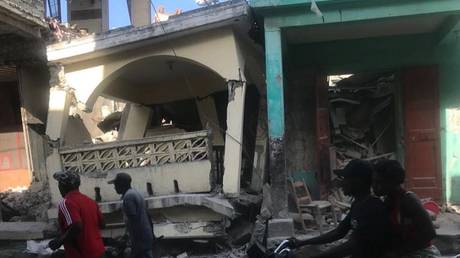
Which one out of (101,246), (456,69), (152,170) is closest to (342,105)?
(456,69)

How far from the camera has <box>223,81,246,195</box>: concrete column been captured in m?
8.77

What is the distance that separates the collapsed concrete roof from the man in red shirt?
4.70 meters

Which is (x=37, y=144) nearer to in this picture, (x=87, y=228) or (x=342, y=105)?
(x=342, y=105)

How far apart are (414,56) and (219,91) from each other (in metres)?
4.25

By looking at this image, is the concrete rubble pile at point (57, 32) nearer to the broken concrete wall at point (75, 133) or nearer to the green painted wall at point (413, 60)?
the broken concrete wall at point (75, 133)

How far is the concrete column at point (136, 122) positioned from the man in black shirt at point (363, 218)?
32.9 ft

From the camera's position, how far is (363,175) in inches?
133

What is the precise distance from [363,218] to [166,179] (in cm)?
608

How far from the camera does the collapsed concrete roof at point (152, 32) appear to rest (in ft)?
28.2

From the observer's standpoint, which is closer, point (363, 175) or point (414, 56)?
point (363, 175)

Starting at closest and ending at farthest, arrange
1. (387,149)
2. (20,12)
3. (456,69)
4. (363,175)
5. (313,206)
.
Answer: (363,175) < (313,206) < (20,12) < (456,69) < (387,149)

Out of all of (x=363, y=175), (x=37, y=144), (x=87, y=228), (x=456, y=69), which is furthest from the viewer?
(x=37, y=144)

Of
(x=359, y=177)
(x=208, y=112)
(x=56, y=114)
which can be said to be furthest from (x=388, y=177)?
(x=208, y=112)

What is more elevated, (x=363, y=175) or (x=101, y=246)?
(x=363, y=175)
